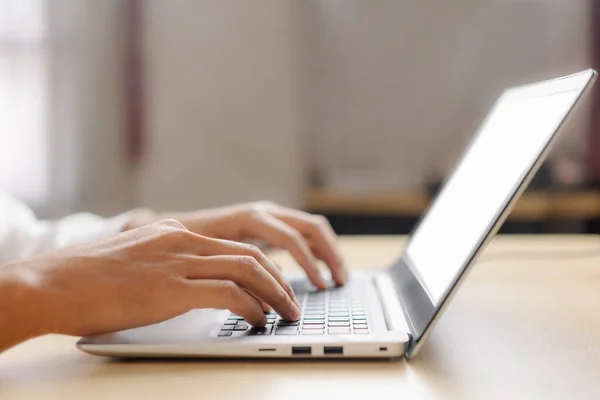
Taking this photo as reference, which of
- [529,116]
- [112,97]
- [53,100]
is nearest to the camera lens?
[529,116]

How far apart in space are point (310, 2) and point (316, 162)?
618 millimetres

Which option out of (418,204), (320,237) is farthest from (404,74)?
(320,237)

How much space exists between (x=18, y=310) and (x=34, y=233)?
47 cm

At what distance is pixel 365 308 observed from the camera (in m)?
0.65

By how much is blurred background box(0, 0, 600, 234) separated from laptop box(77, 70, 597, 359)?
1.56 meters

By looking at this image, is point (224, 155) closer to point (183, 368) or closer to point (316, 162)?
point (316, 162)

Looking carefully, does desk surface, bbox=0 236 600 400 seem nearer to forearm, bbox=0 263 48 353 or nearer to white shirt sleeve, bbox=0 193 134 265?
forearm, bbox=0 263 48 353

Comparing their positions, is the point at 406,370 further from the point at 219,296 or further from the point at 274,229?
the point at 274,229

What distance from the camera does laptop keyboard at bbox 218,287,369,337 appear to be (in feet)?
1.84

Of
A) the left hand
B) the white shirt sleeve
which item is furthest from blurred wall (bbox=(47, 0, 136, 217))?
the left hand

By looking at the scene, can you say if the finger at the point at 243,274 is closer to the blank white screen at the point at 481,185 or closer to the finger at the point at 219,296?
the finger at the point at 219,296

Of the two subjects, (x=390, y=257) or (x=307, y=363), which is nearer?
(x=307, y=363)

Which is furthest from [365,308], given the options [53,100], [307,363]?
[53,100]

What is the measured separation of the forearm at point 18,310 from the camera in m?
0.52
